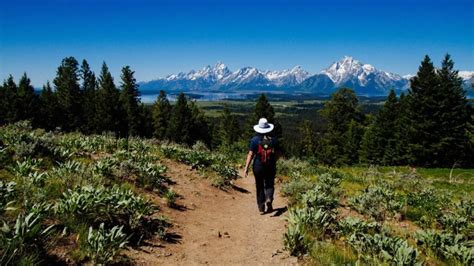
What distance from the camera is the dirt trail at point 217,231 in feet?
20.8

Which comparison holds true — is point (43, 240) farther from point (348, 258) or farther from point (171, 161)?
point (171, 161)

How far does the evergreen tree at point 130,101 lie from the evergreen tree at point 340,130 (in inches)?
1301

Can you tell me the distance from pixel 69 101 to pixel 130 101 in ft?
33.6

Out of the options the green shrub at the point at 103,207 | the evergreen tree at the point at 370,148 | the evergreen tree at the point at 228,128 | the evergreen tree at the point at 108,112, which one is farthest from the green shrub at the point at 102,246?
the evergreen tree at the point at 228,128

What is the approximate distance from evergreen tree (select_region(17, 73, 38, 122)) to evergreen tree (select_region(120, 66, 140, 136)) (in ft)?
44.4

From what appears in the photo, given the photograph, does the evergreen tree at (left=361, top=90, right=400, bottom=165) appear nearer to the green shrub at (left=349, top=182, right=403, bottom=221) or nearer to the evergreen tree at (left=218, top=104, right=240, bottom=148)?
the evergreen tree at (left=218, top=104, right=240, bottom=148)

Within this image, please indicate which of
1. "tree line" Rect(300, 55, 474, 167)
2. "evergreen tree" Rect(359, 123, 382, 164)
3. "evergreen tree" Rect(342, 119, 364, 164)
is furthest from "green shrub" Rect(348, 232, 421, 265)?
"evergreen tree" Rect(342, 119, 364, 164)

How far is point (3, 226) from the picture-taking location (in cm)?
464

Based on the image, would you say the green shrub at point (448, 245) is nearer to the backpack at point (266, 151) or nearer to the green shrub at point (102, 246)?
the backpack at point (266, 151)

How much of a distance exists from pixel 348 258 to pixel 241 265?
5.66 feet

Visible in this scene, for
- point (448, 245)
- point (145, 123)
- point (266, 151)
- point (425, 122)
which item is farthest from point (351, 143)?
point (448, 245)

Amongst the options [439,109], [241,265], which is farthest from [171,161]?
[439,109]

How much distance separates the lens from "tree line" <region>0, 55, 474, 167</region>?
4650 centimetres

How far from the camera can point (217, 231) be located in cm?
813
